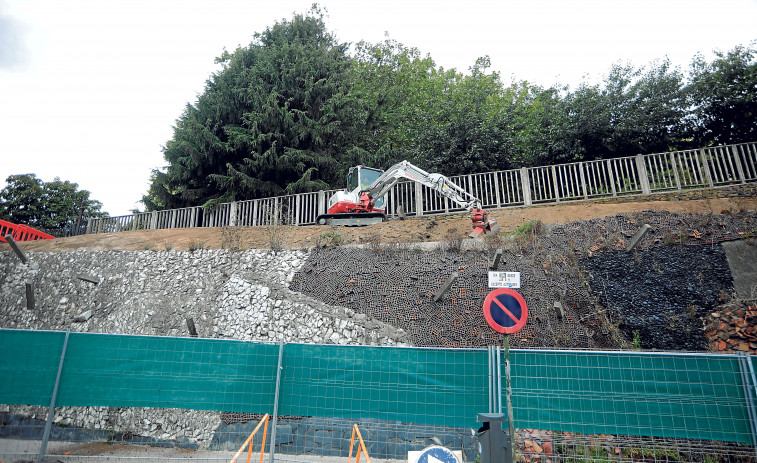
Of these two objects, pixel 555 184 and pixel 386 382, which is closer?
pixel 386 382

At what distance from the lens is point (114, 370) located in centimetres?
590

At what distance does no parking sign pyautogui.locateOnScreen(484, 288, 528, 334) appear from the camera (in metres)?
5.14

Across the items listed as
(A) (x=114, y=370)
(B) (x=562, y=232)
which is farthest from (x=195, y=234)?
(B) (x=562, y=232)

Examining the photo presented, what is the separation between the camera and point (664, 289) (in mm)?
9102

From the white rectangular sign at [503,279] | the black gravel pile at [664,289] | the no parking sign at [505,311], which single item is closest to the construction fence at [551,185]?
the black gravel pile at [664,289]

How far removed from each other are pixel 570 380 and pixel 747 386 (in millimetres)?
1758

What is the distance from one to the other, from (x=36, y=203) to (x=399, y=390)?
122 feet

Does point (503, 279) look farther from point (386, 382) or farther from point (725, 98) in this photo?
point (725, 98)

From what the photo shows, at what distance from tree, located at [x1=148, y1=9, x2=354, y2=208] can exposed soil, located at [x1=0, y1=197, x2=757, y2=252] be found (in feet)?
12.4

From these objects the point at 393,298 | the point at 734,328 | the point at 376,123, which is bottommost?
the point at 734,328

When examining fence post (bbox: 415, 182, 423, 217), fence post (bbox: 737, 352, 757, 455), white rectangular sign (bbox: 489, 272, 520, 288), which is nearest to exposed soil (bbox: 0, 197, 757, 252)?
fence post (bbox: 415, 182, 423, 217)

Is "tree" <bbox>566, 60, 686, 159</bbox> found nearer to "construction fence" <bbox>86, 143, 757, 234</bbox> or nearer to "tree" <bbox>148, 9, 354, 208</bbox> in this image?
"construction fence" <bbox>86, 143, 757, 234</bbox>

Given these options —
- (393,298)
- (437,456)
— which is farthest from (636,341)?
(437,456)

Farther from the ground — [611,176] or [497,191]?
[611,176]
